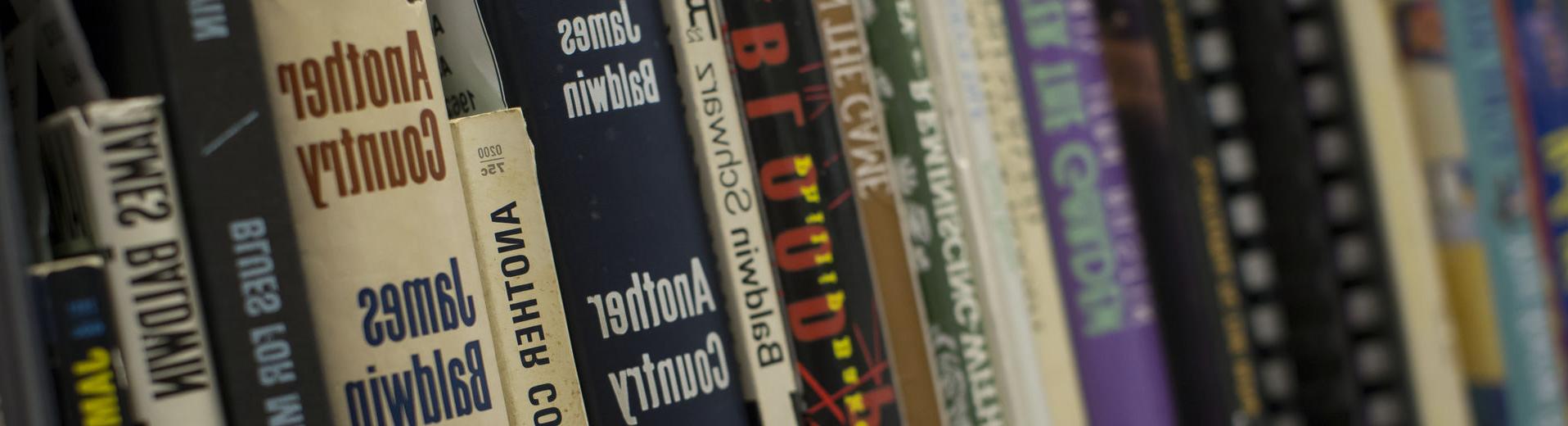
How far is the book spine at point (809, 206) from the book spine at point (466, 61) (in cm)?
9

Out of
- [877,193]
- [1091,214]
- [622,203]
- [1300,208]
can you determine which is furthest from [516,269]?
[1300,208]

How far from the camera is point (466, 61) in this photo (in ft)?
1.23

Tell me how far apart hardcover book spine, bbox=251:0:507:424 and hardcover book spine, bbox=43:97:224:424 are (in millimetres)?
32

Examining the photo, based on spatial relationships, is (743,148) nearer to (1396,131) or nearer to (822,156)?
(822,156)

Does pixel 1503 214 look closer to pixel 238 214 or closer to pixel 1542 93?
pixel 1542 93

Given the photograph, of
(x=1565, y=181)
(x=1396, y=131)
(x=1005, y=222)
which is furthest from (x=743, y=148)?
(x=1565, y=181)

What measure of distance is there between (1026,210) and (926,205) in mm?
69

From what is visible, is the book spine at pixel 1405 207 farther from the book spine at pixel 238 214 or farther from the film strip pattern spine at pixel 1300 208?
the book spine at pixel 238 214

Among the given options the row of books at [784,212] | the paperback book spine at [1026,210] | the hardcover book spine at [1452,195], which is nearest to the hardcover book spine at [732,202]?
the row of books at [784,212]

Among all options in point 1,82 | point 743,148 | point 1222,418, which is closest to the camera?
point 1,82

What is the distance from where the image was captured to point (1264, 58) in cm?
59

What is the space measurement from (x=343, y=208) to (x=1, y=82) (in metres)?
0.09

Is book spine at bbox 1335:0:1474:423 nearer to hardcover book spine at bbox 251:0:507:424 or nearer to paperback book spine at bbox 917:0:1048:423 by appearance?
paperback book spine at bbox 917:0:1048:423

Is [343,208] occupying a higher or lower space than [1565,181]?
higher
